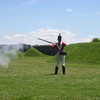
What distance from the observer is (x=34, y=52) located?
104 m

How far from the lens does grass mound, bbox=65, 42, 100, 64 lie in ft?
158

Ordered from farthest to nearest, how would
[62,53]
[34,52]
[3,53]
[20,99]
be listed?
1. [34,52]
2. [3,53]
3. [62,53]
4. [20,99]

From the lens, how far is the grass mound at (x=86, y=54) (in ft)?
158

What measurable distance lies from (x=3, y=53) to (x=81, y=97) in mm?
20742

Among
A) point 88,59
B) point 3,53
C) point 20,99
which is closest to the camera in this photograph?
point 20,99

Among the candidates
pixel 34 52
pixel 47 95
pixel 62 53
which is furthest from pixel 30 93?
pixel 34 52

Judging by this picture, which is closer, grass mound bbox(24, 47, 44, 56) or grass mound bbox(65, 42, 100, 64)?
grass mound bbox(65, 42, 100, 64)

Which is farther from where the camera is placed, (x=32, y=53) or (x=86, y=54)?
(x=32, y=53)

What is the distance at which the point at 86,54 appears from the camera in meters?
53.8

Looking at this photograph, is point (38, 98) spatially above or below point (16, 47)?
below

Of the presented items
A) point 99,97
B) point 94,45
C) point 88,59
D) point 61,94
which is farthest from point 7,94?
point 94,45

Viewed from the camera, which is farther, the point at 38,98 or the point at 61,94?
the point at 61,94

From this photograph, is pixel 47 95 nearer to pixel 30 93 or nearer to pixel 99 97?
pixel 30 93

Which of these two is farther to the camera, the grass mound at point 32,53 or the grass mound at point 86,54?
the grass mound at point 32,53
